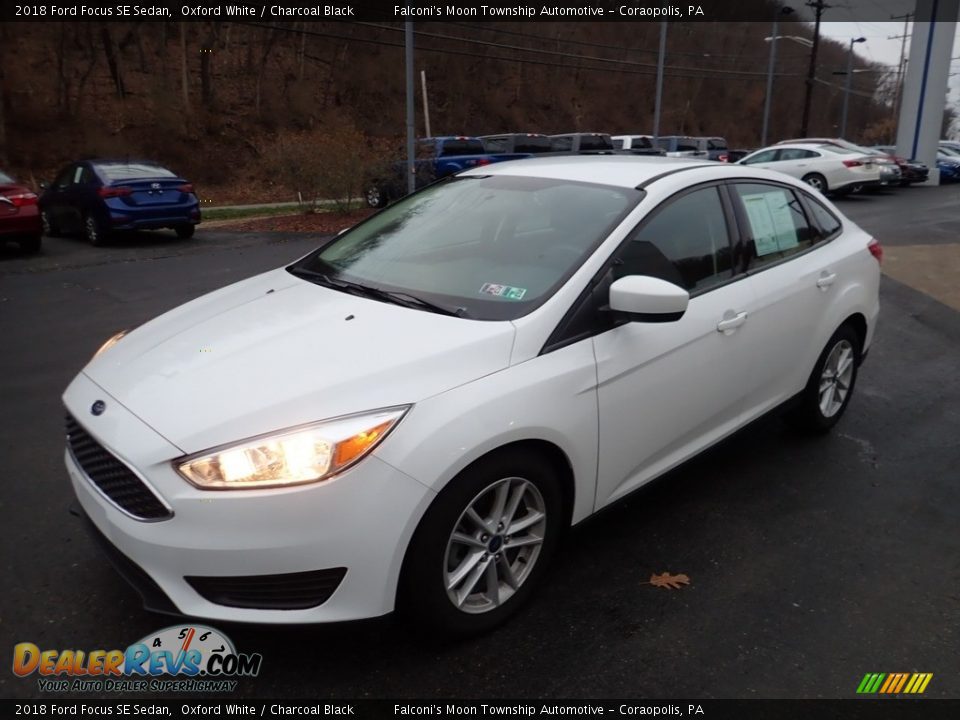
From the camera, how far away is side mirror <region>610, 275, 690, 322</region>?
2.84m

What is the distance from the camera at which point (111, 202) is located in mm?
12641

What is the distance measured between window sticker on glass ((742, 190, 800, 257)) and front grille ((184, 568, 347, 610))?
270cm

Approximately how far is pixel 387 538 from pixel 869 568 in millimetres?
2200

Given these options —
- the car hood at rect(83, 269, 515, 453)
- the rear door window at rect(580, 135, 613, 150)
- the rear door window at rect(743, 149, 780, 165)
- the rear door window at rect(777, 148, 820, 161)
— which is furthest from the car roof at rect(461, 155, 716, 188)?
the rear door window at rect(580, 135, 613, 150)

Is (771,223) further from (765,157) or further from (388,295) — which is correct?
(765,157)

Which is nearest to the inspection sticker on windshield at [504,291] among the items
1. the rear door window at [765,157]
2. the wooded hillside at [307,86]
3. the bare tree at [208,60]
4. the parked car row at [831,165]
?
the wooded hillside at [307,86]

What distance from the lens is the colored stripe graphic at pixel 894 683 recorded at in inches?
102

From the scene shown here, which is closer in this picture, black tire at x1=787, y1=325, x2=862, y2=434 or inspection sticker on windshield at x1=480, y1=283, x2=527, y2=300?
inspection sticker on windshield at x1=480, y1=283, x2=527, y2=300

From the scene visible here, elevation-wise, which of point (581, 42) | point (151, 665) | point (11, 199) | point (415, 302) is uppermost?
point (581, 42)

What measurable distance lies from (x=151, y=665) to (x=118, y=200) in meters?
11.8

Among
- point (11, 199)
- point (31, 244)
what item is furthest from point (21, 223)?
point (31, 244)

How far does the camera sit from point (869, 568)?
330 centimetres

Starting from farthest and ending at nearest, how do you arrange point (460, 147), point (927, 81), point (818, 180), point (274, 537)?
1. point (927, 81)
2. point (460, 147)
3. point (818, 180)
4. point (274, 537)

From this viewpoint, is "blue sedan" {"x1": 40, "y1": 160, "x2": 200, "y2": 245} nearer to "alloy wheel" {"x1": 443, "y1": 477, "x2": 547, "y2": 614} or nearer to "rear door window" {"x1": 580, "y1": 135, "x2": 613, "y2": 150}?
"alloy wheel" {"x1": 443, "y1": 477, "x2": 547, "y2": 614}
